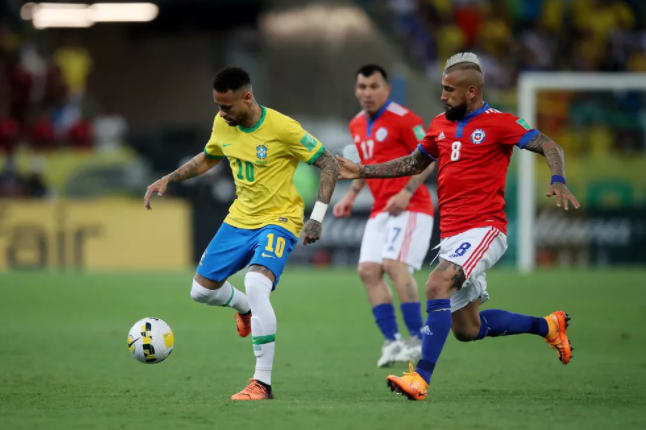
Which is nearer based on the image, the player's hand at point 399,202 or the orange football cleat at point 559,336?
the orange football cleat at point 559,336

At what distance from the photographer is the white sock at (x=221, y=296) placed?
8016 millimetres

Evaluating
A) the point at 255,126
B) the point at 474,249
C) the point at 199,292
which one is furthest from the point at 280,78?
the point at 474,249

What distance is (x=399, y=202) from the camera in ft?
31.1

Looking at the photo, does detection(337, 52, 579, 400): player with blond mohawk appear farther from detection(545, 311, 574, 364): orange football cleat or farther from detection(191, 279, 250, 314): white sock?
detection(191, 279, 250, 314): white sock

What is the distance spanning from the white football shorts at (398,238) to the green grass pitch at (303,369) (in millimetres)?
948

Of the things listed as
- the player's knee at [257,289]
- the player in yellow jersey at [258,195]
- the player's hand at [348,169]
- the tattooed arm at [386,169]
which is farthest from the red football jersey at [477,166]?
the player's knee at [257,289]

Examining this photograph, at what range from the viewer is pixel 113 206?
65.8 feet

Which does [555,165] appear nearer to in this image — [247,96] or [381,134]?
[247,96]

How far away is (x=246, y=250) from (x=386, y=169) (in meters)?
1.20

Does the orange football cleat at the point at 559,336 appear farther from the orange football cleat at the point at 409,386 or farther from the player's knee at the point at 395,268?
the player's knee at the point at 395,268

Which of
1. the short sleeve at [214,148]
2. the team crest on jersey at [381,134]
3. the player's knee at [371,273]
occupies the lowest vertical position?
the player's knee at [371,273]

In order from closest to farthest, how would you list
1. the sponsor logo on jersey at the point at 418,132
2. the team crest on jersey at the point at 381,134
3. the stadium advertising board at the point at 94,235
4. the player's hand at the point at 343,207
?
the sponsor logo on jersey at the point at 418,132 < the team crest on jersey at the point at 381,134 < the player's hand at the point at 343,207 < the stadium advertising board at the point at 94,235

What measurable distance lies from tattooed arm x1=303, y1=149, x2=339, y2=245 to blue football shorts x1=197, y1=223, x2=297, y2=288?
0.24 metres

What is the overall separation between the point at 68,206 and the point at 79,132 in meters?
2.76
